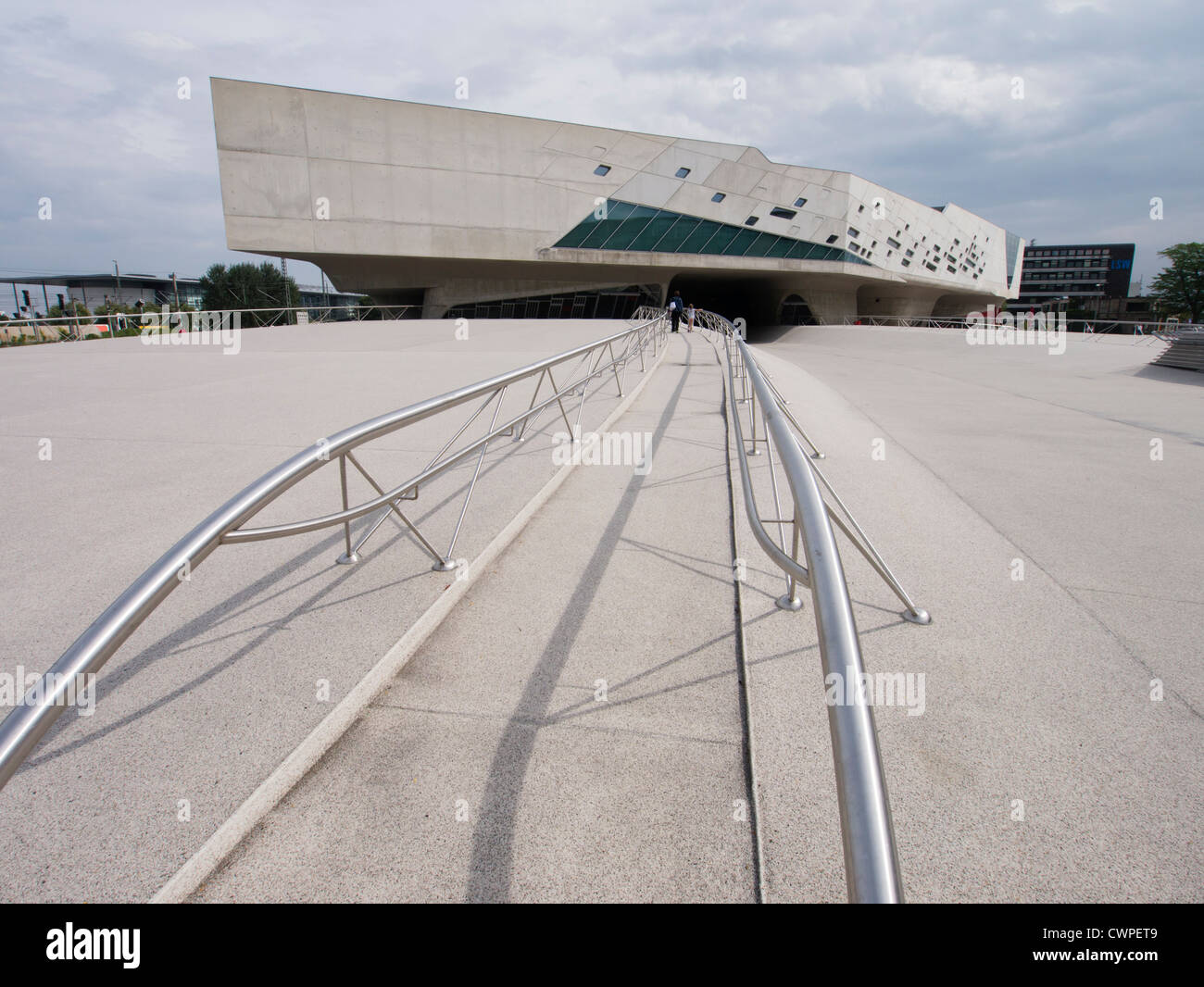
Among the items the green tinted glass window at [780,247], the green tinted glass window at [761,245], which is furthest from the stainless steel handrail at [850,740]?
the green tinted glass window at [780,247]

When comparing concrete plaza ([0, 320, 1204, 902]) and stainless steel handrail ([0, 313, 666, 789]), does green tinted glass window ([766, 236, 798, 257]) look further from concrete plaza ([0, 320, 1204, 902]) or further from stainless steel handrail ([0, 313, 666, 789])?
stainless steel handrail ([0, 313, 666, 789])

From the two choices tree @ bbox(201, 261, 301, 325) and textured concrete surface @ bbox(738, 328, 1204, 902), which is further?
tree @ bbox(201, 261, 301, 325)

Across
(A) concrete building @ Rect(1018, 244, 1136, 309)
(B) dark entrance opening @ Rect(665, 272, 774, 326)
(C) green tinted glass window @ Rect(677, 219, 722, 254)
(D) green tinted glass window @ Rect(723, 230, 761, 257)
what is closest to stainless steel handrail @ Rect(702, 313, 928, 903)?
(C) green tinted glass window @ Rect(677, 219, 722, 254)

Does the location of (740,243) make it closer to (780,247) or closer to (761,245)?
(761,245)

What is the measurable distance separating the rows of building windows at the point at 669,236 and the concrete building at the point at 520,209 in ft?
0.25

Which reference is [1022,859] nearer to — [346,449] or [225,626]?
[346,449]

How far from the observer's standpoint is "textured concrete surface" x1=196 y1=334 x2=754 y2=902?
1742mm

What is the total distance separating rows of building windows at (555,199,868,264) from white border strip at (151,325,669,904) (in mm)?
35053

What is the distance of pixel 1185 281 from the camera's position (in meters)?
51.2

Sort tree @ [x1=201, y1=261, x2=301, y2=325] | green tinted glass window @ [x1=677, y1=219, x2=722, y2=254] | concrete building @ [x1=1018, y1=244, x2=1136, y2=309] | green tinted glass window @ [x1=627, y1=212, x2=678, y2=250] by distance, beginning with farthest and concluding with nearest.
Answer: concrete building @ [x1=1018, y1=244, x2=1136, y2=309], tree @ [x1=201, y1=261, x2=301, y2=325], green tinted glass window @ [x1=677, y1=219, x2=722, y2=254], green tinted glass window @ [x1=627, y1=212, x2=678, y2=250]

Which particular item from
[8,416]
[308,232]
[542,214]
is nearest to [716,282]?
[542,214]

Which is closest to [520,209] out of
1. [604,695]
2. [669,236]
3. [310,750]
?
[669,236]

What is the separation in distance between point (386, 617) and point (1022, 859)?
2.36 m

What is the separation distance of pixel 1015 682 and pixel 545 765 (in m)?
1.91
